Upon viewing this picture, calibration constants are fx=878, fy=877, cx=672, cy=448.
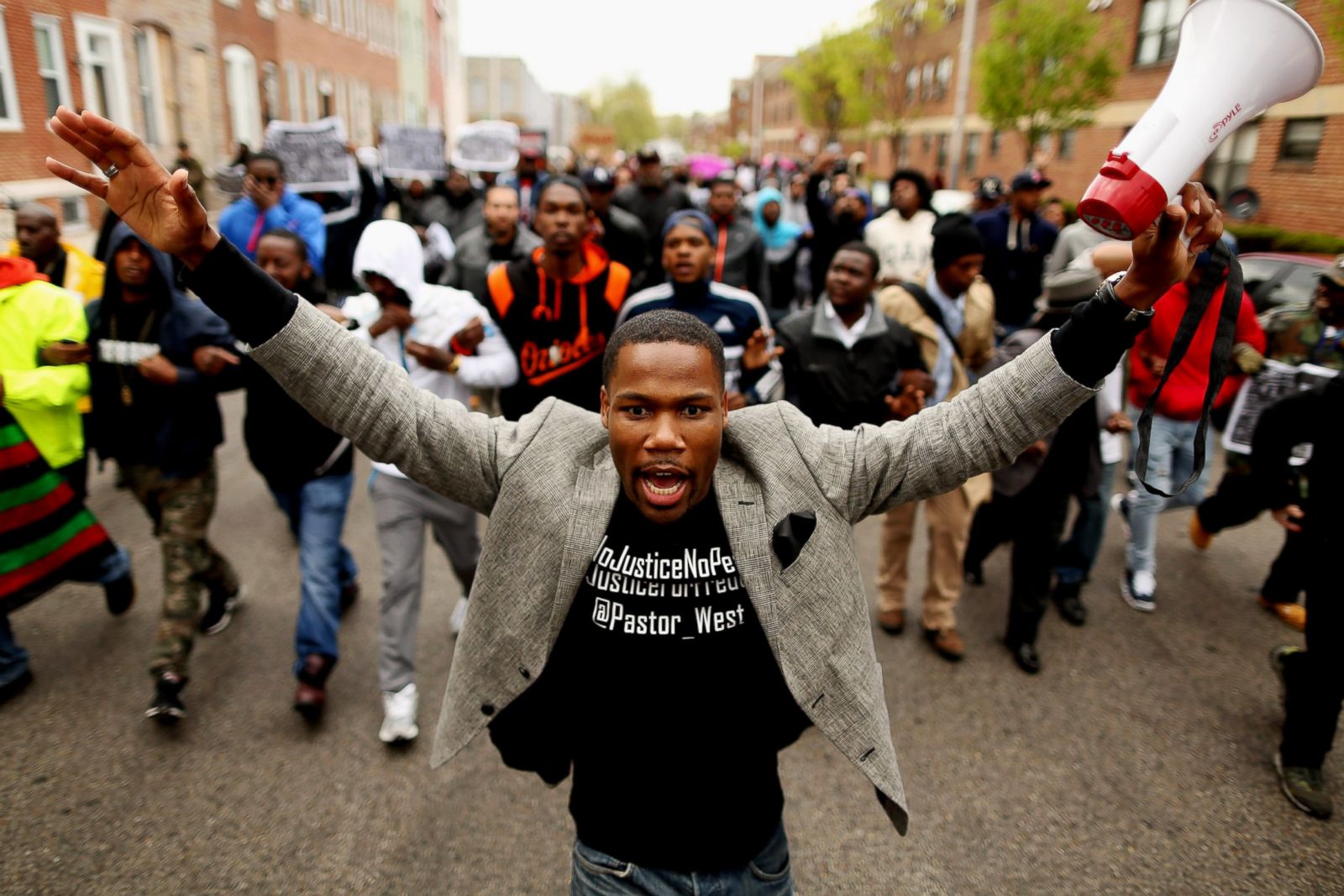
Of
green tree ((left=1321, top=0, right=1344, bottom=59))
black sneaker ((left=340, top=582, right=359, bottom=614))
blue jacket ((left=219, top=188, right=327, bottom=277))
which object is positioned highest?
green tree ((left=1321, top=0, right=1344, bottom=59))

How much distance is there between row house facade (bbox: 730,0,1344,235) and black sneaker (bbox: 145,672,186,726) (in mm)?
4015

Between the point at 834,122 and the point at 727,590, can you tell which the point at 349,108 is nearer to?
the point at 834,122

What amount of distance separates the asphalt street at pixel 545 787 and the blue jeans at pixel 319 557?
0.34 meters

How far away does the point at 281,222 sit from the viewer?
604 centimetres

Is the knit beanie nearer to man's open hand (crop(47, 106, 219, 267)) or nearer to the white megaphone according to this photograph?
the white megaphone

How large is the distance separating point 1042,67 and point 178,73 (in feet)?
62.6

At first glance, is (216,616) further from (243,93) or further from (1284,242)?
(243,93)

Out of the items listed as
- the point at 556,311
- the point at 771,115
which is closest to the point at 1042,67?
the point at 556,311

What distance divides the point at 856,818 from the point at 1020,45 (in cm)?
1944

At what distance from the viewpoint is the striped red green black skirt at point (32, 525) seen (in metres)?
3.70

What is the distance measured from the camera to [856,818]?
322 centimetres

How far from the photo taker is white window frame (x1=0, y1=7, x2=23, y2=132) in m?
13.7

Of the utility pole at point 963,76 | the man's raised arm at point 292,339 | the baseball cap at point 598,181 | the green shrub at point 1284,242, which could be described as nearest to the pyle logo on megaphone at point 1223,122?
the man's raised arm at point 292,339

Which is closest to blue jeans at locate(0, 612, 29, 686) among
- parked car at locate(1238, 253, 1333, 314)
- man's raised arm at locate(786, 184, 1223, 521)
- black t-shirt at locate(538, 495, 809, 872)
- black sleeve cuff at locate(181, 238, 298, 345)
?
black sleeve cuff at locate(181, 238, 298, 345)
